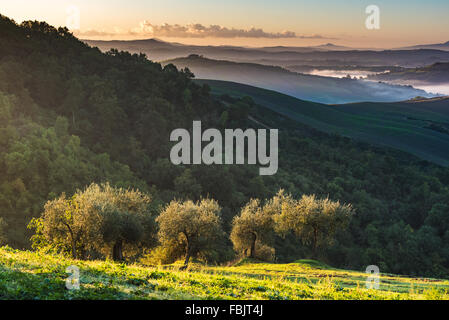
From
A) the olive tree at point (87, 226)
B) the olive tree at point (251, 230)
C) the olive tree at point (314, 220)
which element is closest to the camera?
the olive tree at point (87, 226)

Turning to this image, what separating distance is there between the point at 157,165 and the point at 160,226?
6726 centimetres

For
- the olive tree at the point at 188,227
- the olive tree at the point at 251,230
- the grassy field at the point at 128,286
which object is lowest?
the olive tree at the point at 251,230

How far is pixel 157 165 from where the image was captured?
117750 mm

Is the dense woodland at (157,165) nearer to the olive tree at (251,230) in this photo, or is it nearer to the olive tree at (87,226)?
the olive tree at (87,226)

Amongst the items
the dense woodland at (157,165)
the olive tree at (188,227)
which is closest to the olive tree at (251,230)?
the dense woodland at (157,165)

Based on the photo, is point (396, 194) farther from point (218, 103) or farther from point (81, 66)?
point (81, 66)

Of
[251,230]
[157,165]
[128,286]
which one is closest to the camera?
[128,286]

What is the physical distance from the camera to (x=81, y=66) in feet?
468

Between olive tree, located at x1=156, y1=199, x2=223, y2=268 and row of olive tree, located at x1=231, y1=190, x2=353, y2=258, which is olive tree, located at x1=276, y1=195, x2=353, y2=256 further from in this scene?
olive tree, located at x1=156, y1=199, x2=223, y2=268

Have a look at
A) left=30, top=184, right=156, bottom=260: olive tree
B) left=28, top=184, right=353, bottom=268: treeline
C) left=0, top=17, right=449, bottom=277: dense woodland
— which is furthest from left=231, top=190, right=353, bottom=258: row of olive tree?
left=30, top=184, right=156, bottom=260: olive tree

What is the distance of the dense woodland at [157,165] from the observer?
82688 millimetres

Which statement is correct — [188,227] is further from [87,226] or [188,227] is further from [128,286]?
[128,286]

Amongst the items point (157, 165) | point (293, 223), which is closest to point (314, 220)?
point (293, 223)

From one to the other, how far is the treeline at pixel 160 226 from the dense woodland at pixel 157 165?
661mm
